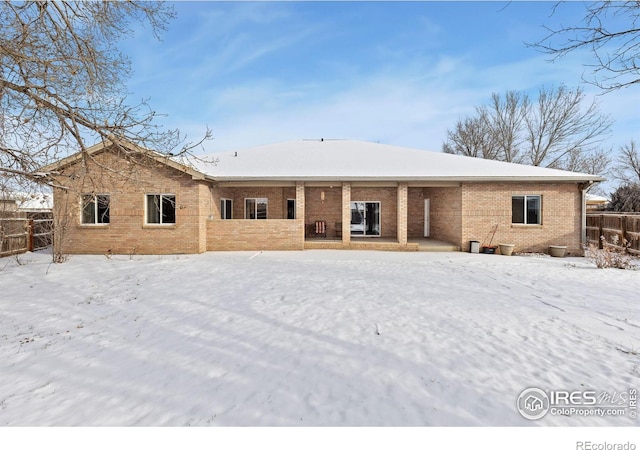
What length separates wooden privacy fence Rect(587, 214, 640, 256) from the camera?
40.1ft

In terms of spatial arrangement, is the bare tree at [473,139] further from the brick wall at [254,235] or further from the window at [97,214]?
the window at [97,214]

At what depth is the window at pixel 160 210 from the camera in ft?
43.2

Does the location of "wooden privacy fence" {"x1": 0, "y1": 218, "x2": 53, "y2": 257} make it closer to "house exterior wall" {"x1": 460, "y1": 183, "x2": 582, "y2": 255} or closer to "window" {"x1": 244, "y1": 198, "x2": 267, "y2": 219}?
"window" {"x1": 244, "y1": 198, "x2": 267, "y2": 219}

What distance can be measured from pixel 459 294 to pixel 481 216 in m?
8.02

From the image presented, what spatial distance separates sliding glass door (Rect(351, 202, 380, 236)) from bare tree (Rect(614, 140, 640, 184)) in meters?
27.4

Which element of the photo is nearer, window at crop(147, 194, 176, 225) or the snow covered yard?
the snow covered yard

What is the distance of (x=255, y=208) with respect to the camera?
17.5 metres

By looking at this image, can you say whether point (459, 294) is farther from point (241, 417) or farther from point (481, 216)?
point (481, 216)

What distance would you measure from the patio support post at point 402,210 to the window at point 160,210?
985cm

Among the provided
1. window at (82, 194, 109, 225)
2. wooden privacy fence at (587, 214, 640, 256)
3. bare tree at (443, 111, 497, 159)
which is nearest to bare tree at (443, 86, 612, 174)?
bare tree at (443, 111, 497, 159)

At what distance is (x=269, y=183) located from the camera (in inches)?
559

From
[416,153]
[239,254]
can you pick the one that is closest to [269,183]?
[239,254]

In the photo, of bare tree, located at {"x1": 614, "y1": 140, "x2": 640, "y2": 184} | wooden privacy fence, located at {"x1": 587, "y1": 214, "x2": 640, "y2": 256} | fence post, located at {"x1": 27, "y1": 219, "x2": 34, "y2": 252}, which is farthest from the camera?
bare tree, located at {"x1": 614, "y1": 140, "x2": 640, "y2": 184}

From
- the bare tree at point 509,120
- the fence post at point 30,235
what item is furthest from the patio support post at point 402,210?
the bare tree at point 509,120
